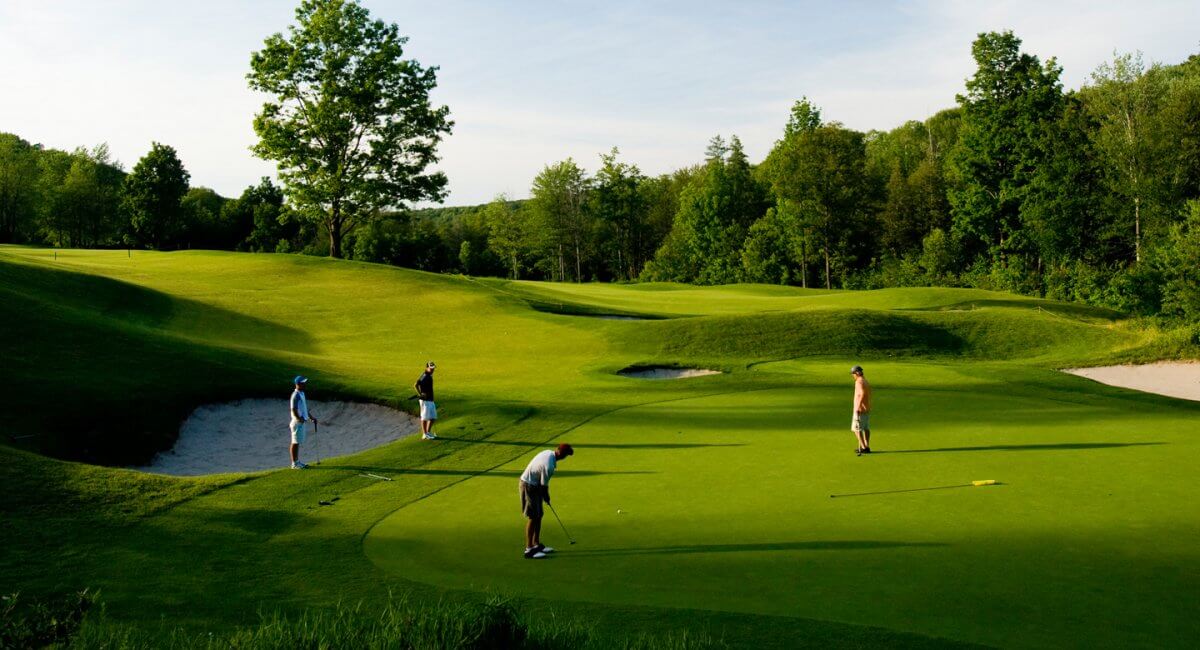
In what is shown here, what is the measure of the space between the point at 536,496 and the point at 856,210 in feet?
273

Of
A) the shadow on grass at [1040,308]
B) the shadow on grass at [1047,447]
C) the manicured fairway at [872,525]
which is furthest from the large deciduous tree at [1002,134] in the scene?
the shadow on grass at [1047,447]

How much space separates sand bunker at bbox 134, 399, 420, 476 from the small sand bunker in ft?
31.2

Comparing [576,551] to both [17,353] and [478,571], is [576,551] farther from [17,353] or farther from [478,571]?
[17,353]

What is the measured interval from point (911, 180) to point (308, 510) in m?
87.9

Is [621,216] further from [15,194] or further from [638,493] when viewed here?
[638,493]

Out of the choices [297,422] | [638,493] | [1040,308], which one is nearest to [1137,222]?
[1040,308]

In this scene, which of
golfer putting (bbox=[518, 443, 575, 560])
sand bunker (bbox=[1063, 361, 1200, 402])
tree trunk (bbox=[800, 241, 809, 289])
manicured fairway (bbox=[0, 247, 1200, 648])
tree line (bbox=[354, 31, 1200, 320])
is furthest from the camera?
tree trunk (bbox=[800, 241, 809, 289])

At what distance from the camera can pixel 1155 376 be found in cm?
3231

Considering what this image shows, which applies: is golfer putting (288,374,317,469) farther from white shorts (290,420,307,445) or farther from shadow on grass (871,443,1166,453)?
A: shadow on grass (871,443,1166,453)

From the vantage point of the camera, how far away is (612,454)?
19.1 meters

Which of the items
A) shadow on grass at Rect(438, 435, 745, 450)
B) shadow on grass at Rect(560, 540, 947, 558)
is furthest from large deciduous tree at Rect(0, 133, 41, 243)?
shadow on grass at Rect(560, 540, 947, 558)

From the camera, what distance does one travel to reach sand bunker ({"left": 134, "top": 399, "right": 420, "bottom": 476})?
2117 centimetres

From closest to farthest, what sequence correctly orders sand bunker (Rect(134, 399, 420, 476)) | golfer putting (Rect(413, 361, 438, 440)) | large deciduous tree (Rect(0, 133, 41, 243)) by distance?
sand bunker (Rect(134, 399, 420, 476))
golfer putting (Rect(413, 361, 438, 440))
large deciduous tree (Rect(0, 133, 41, 243))

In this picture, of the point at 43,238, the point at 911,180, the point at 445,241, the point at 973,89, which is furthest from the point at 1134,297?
the point at 43,238
